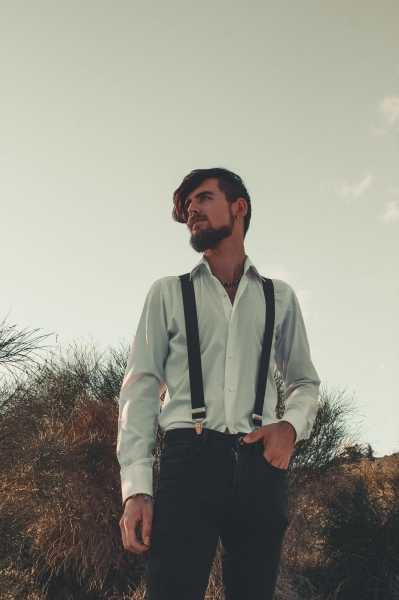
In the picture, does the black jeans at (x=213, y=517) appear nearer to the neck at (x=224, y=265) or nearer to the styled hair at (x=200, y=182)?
the neck at (x=224, y=265)

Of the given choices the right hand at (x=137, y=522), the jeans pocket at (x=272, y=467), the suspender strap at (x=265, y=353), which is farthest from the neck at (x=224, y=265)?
the right hand at (x=137, y=522)

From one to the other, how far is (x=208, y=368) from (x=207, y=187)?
652 mm

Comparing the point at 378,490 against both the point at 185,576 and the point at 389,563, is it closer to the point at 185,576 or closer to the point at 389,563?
the point at 389,563

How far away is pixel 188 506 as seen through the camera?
147 cm

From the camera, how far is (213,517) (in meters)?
1.49

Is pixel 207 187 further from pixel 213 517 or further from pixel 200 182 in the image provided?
pixel 213 517

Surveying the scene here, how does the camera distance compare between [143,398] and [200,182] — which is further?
[200,182]

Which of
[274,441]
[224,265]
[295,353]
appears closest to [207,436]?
[274,441]

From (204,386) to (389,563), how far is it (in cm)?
1105

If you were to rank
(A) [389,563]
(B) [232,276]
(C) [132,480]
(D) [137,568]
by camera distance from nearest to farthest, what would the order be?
1. (C) [132,480]
2. (B) [232,276]
3. (D) [137,568]
4. (A) [389,563]

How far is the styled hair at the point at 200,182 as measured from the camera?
79.8 inches

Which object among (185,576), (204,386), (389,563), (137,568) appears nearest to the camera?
(185,576)

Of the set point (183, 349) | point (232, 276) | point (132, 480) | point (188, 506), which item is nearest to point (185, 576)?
point (188, 506)

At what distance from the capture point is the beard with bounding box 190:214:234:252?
1933mm
